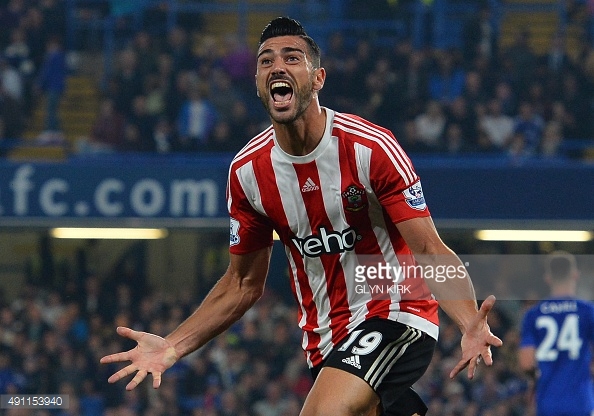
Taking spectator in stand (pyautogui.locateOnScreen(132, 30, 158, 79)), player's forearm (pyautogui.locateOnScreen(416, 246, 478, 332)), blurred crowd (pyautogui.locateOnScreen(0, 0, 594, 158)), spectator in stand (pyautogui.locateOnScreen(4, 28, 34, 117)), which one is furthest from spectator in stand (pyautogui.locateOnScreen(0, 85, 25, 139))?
player's forearm (pyautogui.locateOnScreen(416, 246, 478, 332))

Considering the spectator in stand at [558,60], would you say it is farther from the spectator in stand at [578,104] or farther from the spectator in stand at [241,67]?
the spectator in stand at [241,67]

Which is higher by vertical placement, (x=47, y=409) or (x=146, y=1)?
(x=146, y=1)

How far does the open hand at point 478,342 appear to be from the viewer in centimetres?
400

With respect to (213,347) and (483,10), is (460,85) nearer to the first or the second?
(483,10)

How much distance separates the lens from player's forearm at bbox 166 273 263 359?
4781mm

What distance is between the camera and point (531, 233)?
13.2m

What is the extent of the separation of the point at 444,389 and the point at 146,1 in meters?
7.59

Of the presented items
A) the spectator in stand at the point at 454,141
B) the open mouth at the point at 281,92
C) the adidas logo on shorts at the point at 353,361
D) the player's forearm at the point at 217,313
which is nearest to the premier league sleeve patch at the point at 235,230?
the player's forearm at the point at 217,313

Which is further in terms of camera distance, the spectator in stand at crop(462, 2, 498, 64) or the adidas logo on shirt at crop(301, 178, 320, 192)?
the spectator in stand at crop(462, 2, 498, 64)

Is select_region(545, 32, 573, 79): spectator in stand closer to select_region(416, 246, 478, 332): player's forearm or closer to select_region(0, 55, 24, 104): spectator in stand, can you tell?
select_region(0, 55, 24, 104): spectator in stand

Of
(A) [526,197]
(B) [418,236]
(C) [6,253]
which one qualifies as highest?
(B) [418,236]

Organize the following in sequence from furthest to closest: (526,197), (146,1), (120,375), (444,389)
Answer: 1. (146,1)
2. (526,197)
3. (444,389)
4. (120,375)

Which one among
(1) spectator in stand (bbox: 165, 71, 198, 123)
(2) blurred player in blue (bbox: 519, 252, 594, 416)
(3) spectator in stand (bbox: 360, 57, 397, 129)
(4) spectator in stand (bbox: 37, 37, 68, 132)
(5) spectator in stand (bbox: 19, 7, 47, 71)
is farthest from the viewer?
(5) spectator in stand (bbox: 19, 7, 47, 71)

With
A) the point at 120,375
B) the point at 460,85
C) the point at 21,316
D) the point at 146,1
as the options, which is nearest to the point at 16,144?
the point at 21,316
